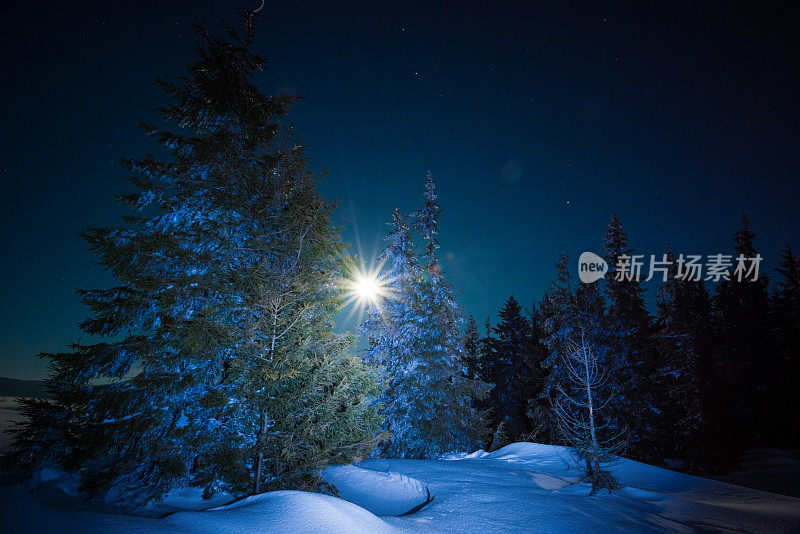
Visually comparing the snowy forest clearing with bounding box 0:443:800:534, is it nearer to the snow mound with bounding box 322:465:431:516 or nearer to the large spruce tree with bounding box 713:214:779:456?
the snow mound with bounding box 322:465:431:516

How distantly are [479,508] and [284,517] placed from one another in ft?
12.7

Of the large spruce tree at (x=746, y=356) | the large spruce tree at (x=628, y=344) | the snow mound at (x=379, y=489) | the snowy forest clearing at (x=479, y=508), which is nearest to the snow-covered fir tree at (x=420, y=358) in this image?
the snowy forest clearing at (x=479, y=508)

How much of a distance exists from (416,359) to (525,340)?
706 inches

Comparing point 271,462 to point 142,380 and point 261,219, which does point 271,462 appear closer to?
point 142,380

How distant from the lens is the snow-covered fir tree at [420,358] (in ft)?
48.8

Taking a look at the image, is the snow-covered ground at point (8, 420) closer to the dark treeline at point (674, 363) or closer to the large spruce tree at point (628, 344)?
the dark treeline at point (674, 363)

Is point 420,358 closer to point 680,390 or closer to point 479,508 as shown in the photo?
point 479,508

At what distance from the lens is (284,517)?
4.62 meters

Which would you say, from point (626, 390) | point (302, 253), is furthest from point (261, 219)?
point (626, 390)

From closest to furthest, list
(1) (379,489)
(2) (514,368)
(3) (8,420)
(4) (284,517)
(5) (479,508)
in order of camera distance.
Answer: (4) (284,517)
(5) (479,508)
(1) (379,489)
(3) (8,420)
(2) (514,368)

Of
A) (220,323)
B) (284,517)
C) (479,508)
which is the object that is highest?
(220,323)

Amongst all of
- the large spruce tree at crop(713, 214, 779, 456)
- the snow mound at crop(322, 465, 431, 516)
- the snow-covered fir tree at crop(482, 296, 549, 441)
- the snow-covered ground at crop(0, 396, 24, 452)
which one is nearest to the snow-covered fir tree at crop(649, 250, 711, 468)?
the large spruce tree at crop(713, 214, 779, 456)

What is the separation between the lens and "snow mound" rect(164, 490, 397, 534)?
A: 4285mm

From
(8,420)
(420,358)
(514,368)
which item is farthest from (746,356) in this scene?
(8,420)
